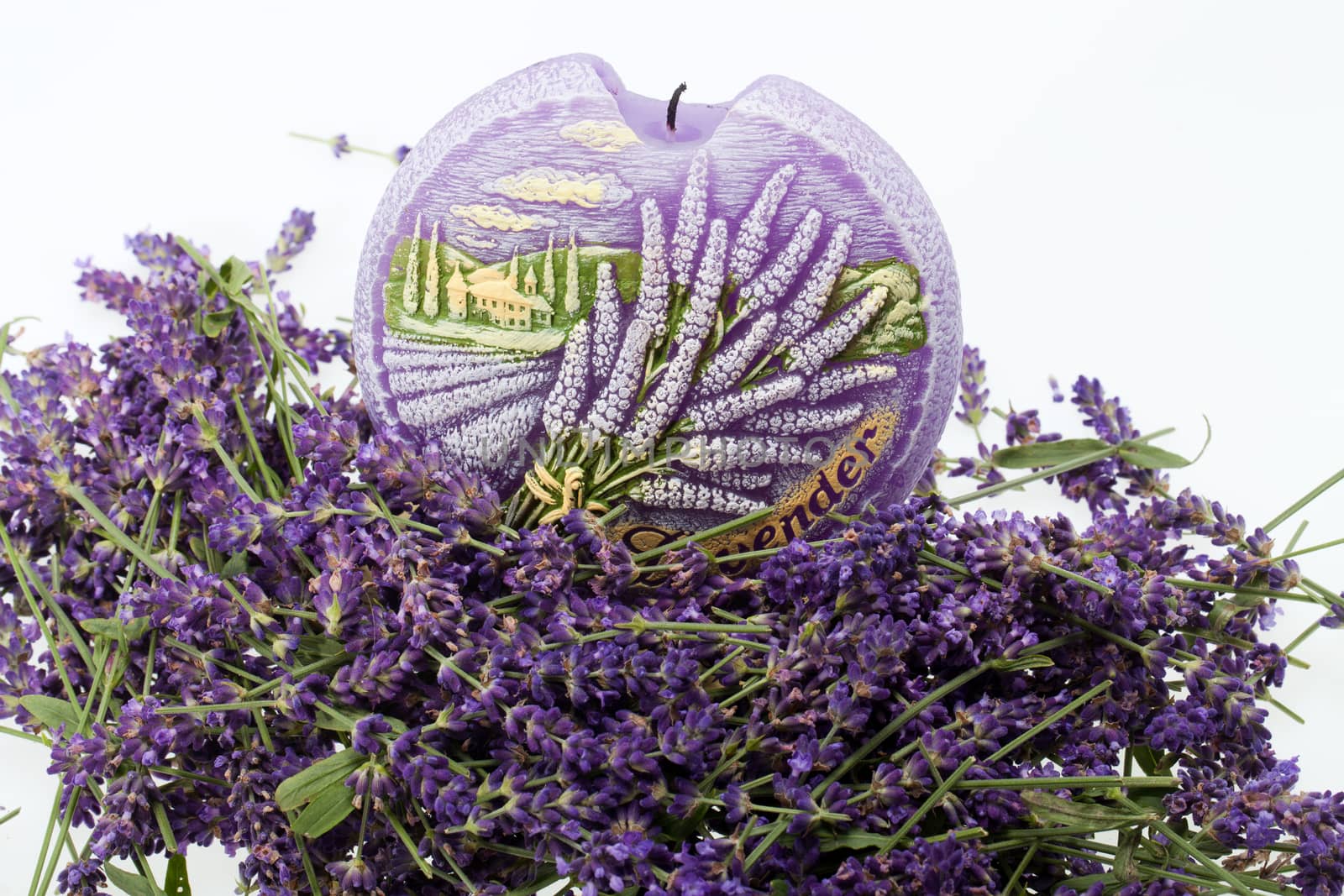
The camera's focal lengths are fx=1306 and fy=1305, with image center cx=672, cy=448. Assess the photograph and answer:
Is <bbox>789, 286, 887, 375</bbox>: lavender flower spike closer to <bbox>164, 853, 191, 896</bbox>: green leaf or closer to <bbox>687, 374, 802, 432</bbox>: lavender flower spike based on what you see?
<bbox>687, 374, 802, 432</bbox>: lavender flower spike

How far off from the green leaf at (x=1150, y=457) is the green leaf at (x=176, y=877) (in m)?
1.16

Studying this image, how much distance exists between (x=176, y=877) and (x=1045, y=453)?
110 centimetres

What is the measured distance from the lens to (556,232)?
1.31 metres

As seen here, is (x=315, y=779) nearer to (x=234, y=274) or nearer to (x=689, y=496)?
(x=689, y=496)

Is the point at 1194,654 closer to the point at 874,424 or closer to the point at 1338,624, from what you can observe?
the point at 1338,624

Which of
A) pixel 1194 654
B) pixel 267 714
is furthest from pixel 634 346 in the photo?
pixel 1194 654

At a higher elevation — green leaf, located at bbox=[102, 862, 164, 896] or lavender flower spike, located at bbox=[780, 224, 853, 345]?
lavender flower spike, located at bbox=[780, 224, 853, 345]

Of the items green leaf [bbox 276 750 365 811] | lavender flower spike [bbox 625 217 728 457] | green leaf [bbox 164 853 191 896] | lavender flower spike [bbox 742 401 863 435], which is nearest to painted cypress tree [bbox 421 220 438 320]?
lavender flower spike [bbox 625 217 728 457]

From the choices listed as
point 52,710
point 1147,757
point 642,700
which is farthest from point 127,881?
point 1147,757

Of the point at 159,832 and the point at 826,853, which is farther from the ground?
the point at 826,853

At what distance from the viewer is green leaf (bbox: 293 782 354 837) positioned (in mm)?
1094

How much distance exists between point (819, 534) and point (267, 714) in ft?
2.02

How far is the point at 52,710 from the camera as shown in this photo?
127 cm

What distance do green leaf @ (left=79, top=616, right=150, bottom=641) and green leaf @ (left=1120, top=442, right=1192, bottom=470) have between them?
1143 millimetres
